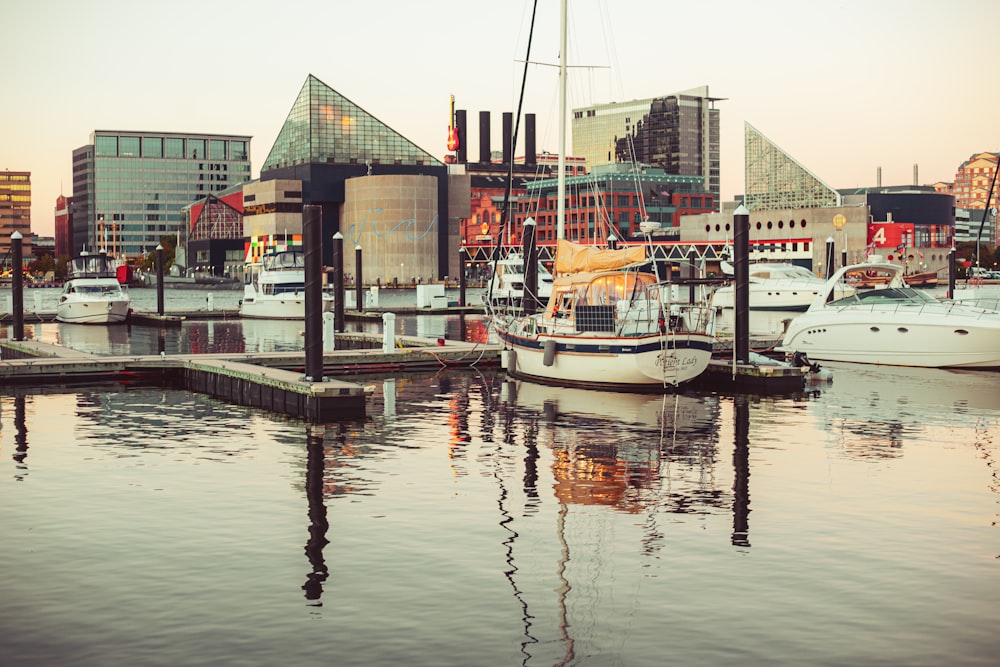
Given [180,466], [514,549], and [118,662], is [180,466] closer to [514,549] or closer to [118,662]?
[514,549]

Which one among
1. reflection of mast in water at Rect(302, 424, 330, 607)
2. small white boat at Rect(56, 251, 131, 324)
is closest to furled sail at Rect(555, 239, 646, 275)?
reflection of mast in water at Rect(302, 424, 330, 607)

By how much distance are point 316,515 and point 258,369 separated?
15.8 metres

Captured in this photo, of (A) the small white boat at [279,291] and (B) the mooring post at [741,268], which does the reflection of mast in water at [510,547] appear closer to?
(B) the mooring post at [741,268]

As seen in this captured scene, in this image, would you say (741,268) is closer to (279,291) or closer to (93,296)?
(279,291)

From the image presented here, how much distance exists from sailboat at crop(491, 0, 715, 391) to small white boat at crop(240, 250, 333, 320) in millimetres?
44162

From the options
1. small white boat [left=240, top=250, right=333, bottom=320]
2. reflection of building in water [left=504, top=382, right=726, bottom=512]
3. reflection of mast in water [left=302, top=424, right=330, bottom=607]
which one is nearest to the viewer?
reflection of mast in water [left=302, top=424, right=330, bottom=607]

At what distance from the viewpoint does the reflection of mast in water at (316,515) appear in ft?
45.6

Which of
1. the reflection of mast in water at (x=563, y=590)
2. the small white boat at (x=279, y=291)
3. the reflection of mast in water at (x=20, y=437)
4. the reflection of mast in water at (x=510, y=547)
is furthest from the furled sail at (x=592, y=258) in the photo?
the small white boat at (x=279, y=291)

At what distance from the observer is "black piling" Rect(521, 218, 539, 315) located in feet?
137

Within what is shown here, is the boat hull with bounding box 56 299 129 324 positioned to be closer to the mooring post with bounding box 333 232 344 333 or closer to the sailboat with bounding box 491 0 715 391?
the mooring post with bounding box 333 232 344 333

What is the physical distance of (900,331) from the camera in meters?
41.3

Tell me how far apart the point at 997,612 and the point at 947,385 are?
2490 centimetres

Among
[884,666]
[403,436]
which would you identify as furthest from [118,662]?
[403,436]

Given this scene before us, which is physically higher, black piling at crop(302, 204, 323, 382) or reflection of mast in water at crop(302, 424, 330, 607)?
black piling at crop(302, 204, 323, 382)
